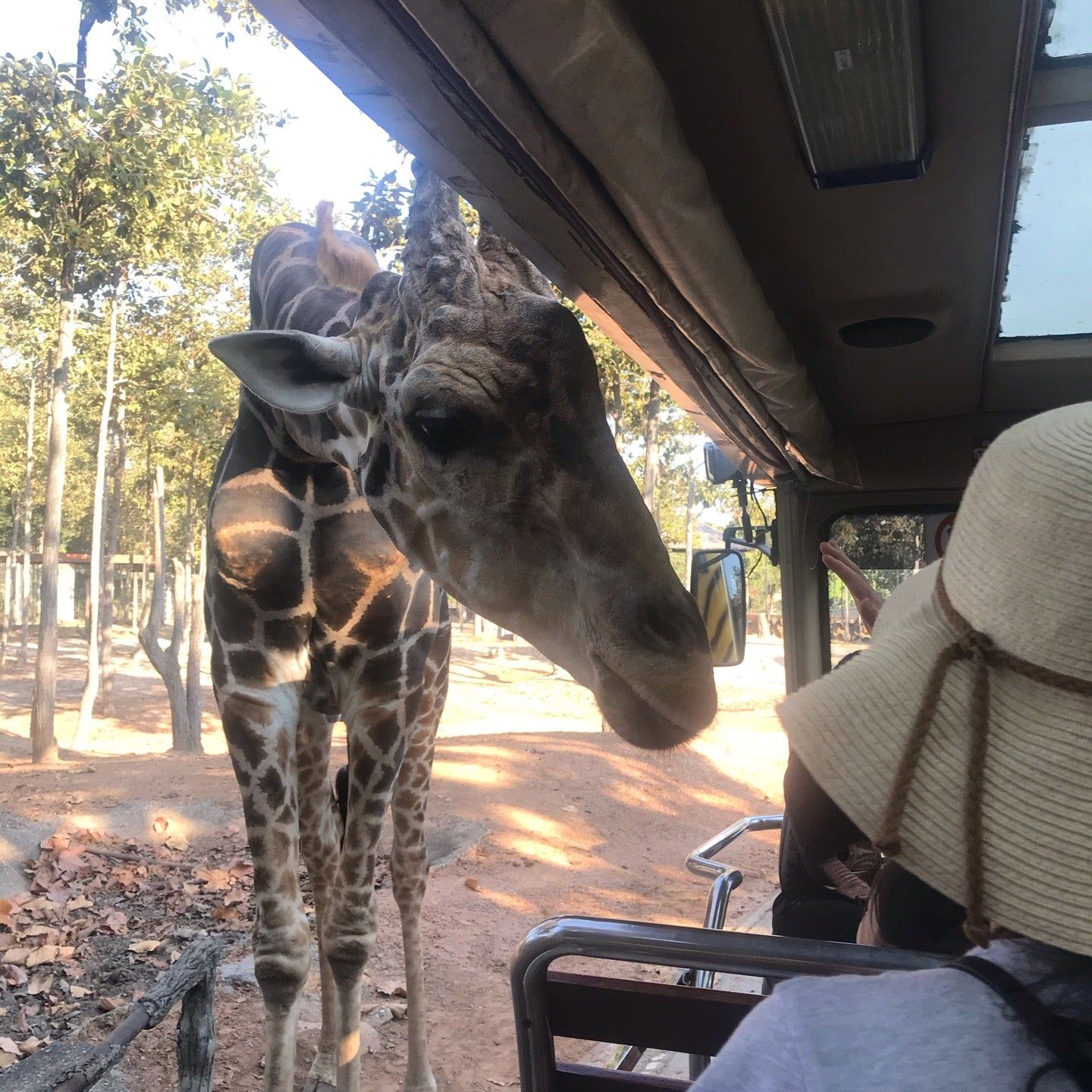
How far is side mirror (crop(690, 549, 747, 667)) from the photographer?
3062 millimetres

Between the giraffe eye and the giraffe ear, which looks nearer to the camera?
the giraffe eye

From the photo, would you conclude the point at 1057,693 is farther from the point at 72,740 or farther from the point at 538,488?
the point at 72,740

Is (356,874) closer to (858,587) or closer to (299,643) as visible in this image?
(299,643)

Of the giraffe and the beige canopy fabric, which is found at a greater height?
the beige canopy fabric

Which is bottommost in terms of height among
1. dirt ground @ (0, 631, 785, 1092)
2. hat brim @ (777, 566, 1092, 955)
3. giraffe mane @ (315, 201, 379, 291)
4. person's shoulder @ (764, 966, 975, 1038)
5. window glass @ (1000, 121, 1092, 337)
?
dirt ground @ (0, 631, 785, 1092)

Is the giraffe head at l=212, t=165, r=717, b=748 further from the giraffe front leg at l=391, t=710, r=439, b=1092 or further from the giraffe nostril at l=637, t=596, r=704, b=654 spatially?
the giraffe front leg at l=391, t=710, r=439, b=1092

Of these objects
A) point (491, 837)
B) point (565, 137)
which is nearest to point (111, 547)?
point (491, 837)

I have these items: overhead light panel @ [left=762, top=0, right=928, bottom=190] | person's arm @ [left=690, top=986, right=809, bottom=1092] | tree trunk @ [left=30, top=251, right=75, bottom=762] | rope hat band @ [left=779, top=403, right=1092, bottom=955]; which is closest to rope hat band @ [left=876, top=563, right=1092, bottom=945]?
rope hat band @ [left=779, top=403, right=1092, bottom=955]

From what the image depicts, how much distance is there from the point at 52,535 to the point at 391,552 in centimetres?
1066

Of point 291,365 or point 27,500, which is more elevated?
point 27,500

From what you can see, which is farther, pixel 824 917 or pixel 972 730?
pixel 824 917

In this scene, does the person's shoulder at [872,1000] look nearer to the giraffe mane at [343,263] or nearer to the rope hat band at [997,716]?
the rope hat band at [997,716]

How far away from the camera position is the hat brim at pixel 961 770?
2.60 ft

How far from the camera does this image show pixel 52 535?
475 inches
